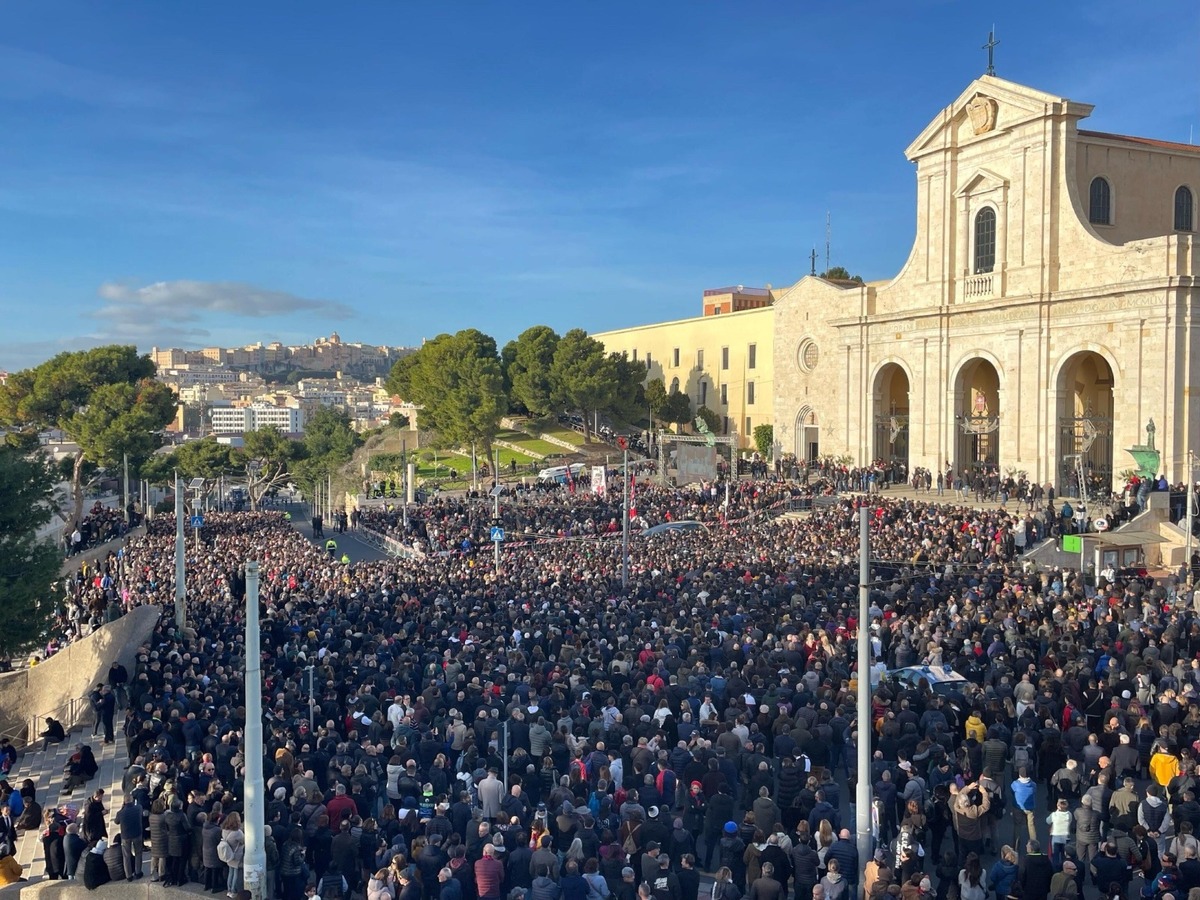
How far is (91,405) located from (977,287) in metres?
39.1

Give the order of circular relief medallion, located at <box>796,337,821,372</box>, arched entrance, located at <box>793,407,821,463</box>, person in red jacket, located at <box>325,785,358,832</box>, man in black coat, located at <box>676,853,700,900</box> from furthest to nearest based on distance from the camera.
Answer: circular relief medallion, located at <box>796,337,821,372</box> < arched entrance, located at <box>793,407,821,463</box> < person in red jacket, located at <box>325,785,358,832</box> < man in black coat, located at <box>676,853,700,900</box>

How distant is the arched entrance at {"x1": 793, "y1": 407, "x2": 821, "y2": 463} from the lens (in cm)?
5128

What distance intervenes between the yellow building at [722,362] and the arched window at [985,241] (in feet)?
63.8

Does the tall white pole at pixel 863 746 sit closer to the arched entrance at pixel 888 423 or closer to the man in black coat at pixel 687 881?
the man in black coat at pixel 687 881

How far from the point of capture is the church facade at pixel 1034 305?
33438 mm

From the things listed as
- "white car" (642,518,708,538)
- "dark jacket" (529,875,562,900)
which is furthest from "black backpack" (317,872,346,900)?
"white car" (642,518,708,538)

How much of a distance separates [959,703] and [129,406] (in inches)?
1830

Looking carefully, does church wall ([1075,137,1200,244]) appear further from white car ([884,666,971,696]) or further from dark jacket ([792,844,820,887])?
dark jacket ([792,844,820,887])

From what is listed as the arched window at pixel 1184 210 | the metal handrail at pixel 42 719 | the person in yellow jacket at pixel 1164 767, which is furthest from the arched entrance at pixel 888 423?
the person in yellow jacket at pixel 1164 767

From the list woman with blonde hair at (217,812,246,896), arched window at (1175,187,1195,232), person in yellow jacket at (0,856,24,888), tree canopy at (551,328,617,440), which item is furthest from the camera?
tree canopy at (551,328,617,440)

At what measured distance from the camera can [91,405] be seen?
51.4m

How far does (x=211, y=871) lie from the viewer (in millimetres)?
11828

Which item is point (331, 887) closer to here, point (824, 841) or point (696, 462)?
point (824, 841)

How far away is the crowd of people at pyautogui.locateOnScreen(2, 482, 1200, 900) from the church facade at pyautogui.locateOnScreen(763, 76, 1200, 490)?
13.2 meters
